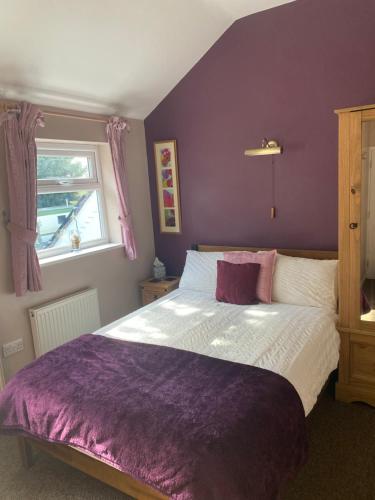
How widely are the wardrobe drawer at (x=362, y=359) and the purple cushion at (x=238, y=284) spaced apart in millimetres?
735

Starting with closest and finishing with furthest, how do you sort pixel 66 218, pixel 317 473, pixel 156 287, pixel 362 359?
pixel 317 473
pixel 362 359
pixel 66 218
pixel 156 287

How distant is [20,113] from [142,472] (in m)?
2.30

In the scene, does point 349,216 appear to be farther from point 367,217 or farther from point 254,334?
point 254,334

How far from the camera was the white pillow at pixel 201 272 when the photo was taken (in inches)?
126

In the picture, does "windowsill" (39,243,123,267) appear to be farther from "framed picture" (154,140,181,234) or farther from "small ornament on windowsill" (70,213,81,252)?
"framed picture" (154,140,181,234)

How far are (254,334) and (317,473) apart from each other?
2.55ft

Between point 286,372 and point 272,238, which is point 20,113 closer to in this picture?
point 272,238

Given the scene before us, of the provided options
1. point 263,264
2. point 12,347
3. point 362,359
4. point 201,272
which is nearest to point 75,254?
point 12,347

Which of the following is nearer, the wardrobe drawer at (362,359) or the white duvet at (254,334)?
the white duvet at (254,334)

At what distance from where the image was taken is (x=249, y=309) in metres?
2.76

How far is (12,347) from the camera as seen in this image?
271 centimetres

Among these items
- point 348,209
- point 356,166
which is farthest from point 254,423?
point 356,166

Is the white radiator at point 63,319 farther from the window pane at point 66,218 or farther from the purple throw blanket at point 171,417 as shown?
the purple throw blanket at point 171,417

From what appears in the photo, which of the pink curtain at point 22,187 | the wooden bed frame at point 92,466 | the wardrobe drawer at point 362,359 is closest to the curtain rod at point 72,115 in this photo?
the pink curtain at point 22,187
